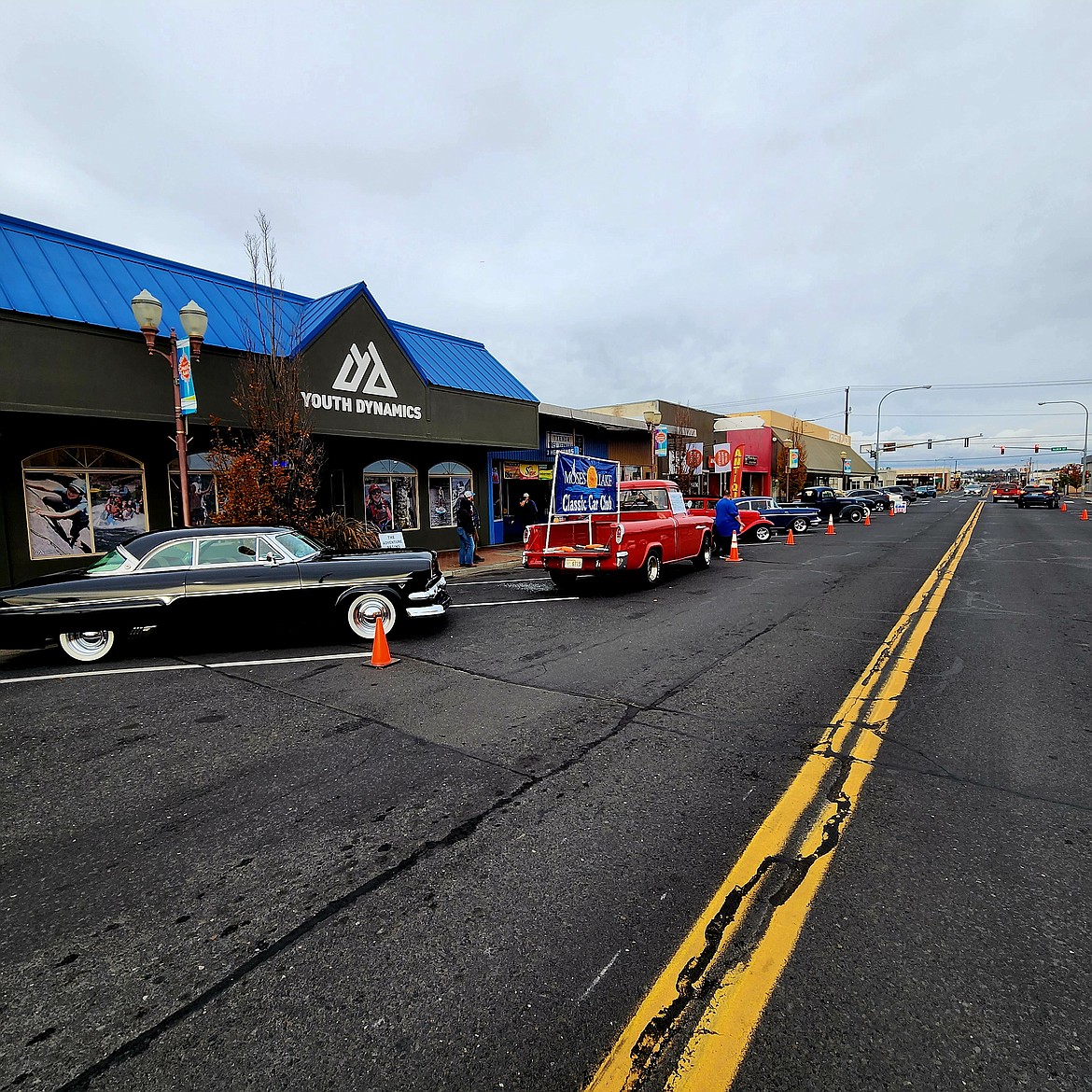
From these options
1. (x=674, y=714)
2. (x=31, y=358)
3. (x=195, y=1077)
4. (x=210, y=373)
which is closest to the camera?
(x=195, y=1077)

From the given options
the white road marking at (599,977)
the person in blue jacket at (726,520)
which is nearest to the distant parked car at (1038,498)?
the person in blue jacket at (726,520)

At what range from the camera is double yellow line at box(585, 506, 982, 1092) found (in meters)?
1.92

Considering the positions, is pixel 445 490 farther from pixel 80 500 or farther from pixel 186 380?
pixel 186 380

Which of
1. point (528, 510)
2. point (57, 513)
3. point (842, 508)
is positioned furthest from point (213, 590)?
point (842, 508)

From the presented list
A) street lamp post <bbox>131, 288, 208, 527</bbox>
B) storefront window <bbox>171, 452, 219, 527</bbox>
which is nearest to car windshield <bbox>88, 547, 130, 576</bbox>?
street lamp post <bbox>131, 288, 208, 527</bbox>

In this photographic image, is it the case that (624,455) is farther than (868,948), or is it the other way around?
(624,455)

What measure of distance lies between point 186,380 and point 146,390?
1715mm

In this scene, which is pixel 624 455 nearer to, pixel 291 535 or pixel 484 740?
pixel 291 535

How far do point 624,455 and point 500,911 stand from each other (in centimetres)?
2541

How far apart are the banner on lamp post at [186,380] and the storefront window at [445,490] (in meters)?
8.31

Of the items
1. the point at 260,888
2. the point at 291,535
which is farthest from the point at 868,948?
the point at 291,535

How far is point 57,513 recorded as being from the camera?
35.5 ft

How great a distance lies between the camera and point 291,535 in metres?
7.88

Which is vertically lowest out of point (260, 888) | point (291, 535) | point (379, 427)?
point (260, 888)
